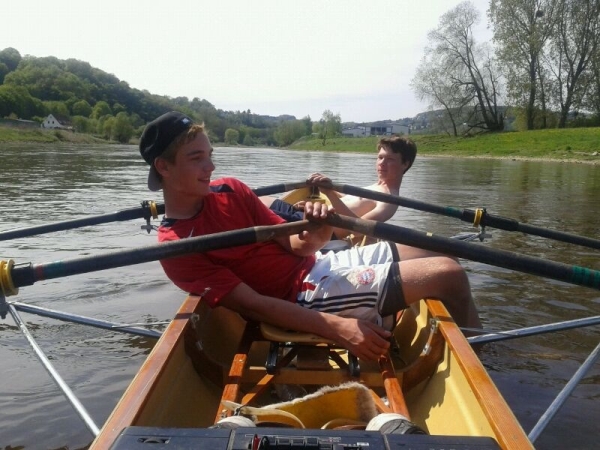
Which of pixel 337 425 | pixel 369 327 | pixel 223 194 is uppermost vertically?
pixel 223 194

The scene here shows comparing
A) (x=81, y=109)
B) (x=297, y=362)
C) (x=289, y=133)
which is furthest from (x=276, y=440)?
(x=289, y=133)

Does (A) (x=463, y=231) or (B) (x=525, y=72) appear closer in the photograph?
(A) (x=463, y=231)

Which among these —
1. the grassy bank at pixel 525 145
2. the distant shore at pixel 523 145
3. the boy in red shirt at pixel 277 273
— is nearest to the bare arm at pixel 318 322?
the boy in red shirt at pixel 277 273

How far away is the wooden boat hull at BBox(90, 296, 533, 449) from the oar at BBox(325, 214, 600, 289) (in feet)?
1.26

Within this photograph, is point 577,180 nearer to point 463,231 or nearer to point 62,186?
point 463,231

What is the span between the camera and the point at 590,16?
38.8 metres

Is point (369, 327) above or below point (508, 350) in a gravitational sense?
above

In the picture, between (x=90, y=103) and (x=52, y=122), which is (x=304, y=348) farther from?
(x=90, y=103)

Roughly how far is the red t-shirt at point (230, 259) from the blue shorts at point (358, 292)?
112 millimetres

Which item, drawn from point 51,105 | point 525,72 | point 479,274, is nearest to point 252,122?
point 51,105

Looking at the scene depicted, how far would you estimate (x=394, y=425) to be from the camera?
1.98 metres

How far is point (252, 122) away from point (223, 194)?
611 feet

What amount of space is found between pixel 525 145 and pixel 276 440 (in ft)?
125

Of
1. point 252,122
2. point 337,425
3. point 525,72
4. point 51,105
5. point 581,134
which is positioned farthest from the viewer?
point 252,122
